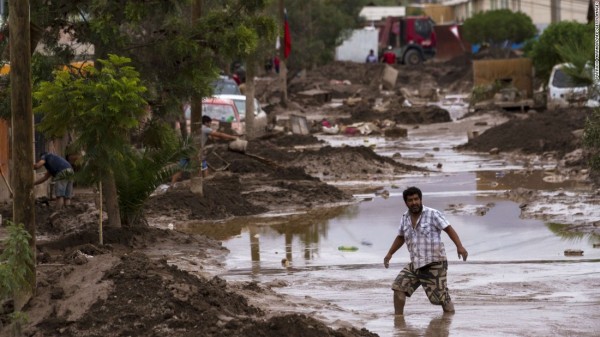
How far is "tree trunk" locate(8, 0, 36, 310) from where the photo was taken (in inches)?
440

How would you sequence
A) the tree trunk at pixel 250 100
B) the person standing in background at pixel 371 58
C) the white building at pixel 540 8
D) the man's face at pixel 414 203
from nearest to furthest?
the man's face at pixel 414 203 → the tree trunk at pixel 250 100 → the person standing in background at pixel 371 58 → the white building at pixel 540 8

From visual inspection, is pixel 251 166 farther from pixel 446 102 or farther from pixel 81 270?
pixel 446 102

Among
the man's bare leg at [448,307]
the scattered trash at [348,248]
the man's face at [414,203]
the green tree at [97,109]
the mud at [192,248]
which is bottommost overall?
the scattered trash at [348,248]

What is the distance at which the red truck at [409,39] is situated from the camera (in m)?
86.1

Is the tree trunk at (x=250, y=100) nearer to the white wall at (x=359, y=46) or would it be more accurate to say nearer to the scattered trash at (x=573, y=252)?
the scattered trash at (x=573, y=252)

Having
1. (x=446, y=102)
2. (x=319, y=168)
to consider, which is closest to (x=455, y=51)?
(x=446, y=102)

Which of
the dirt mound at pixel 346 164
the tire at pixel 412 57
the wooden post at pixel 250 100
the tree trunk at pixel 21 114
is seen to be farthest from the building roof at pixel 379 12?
the tree trunk at pixel 21 114

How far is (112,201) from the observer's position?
16281 millimetres

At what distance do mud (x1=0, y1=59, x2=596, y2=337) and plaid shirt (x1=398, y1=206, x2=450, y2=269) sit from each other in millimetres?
1222

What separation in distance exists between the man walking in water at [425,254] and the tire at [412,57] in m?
75.9

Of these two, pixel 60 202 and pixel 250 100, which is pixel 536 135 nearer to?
pixel 250 100

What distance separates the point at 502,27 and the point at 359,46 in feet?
33.6

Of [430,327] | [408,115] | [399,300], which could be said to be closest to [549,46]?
[408,115]

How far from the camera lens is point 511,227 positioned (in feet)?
59.6
